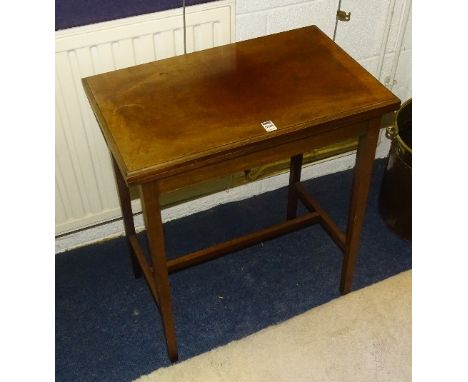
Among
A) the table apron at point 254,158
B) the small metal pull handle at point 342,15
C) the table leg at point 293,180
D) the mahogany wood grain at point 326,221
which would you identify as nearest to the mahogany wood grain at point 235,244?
the mahogany wood grain at point 326,221

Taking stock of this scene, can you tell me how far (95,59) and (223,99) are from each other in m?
0.46

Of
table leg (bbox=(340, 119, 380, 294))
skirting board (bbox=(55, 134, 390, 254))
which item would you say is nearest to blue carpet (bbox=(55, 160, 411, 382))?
skirting board (bbox=(55, 134, 390, 254))

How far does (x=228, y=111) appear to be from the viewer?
4.26ft

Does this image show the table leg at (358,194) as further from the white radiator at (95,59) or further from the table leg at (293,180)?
the white radiator at (95,59)

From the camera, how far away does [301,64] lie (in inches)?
57.6

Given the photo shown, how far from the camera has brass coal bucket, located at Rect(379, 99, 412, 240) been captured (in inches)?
75.5

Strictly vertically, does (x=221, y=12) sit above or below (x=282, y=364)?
above

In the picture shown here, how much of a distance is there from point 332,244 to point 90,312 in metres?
0.90

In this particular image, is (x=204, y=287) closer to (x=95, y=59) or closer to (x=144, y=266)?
(x=144, y=266)

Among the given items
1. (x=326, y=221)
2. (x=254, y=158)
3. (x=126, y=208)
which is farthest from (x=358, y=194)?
(x=126, y=208)

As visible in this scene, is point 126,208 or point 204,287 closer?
point 126,208

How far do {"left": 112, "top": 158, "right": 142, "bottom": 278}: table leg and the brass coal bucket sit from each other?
928mm

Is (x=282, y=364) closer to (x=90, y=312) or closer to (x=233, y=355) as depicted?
(x=233, y=355)
